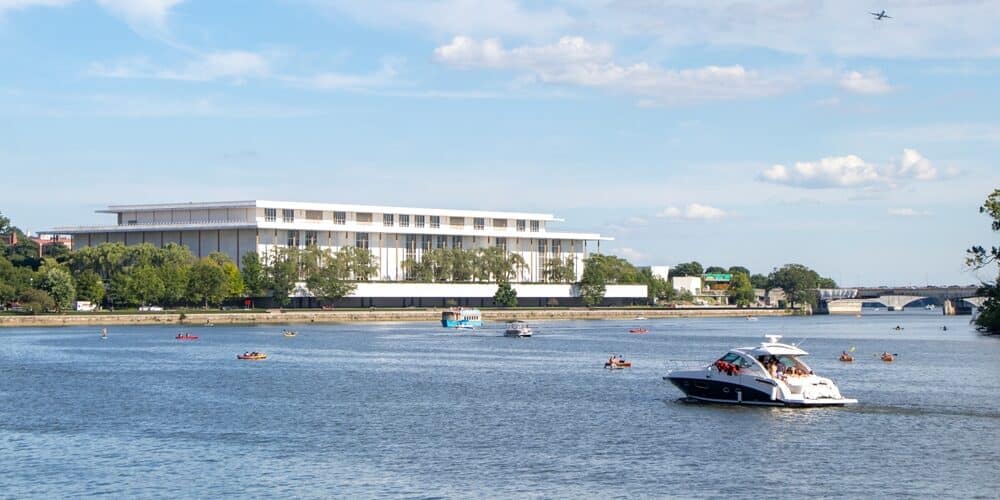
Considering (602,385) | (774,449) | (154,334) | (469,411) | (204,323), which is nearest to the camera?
(774,449)

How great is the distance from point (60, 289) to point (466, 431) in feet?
432

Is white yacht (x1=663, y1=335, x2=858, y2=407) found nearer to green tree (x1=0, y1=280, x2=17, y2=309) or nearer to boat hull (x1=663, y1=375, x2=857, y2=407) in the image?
boat hull (x1=663, y1=375, x2=857, y2=407)

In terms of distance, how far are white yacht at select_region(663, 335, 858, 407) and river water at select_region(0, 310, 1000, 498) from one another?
Answer: 1.21 metres

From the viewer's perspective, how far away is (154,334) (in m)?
145

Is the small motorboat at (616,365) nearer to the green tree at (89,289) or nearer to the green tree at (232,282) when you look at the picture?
the green tree at (232,282)

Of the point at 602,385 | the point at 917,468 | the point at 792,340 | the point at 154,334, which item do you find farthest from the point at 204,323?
the point at 917,468

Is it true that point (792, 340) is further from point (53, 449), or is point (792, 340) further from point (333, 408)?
point (53, 449)

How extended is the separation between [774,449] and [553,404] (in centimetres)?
1849

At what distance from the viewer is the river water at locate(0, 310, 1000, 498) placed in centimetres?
4281

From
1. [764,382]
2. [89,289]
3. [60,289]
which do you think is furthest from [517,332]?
[764,382]

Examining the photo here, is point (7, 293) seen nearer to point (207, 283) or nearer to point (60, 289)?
point (60, 289)

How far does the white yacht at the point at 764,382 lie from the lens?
2441 inches

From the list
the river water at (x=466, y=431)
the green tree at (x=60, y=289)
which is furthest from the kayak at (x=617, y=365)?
the green tree at (x=60, y=289)

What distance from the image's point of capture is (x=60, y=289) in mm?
173500
